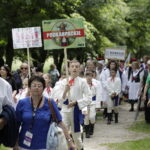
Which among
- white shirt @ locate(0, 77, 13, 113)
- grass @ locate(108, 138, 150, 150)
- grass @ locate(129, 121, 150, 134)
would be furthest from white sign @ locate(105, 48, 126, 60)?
white shirt @ locate(0, 77, 13, 113)

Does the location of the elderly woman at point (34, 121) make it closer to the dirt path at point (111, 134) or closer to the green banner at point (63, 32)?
the green banner at point (63, 32)

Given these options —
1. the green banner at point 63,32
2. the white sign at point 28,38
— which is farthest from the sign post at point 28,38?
the green banner at point 63,32

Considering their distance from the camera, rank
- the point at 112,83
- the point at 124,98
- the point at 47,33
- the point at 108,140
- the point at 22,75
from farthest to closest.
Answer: the point at 124,98, the point at 112,83, the point at 22,75, the point at 108,140, the point at 47,33

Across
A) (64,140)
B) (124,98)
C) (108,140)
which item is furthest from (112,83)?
(64,140)

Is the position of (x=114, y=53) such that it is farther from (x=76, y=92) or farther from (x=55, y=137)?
(x=55, y=137)

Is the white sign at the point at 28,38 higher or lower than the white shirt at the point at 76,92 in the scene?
higher

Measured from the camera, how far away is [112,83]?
1271 cm

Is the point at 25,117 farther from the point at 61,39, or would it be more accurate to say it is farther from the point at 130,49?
the point at 130,49

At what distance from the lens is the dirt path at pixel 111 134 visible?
972cm

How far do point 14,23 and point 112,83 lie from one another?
26.1ft

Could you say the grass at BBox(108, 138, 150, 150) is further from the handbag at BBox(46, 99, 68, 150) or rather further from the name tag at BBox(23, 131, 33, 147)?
the name tag at BBox(23, 131, 33, 147)

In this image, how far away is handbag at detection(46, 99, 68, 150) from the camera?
5.19m

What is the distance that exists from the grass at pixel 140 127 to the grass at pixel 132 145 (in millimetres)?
1498

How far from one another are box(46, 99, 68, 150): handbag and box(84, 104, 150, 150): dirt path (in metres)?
3.89
